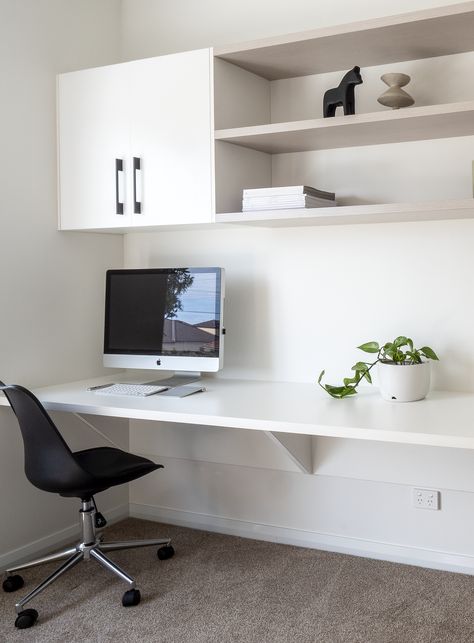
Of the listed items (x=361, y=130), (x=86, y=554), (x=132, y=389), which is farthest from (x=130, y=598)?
(x=361, y=130)

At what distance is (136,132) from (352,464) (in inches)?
63.1

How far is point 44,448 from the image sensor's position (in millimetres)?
2469

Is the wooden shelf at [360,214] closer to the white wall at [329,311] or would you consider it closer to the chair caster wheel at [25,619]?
the white wall at [329,311]

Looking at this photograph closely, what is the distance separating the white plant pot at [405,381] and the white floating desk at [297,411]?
0.11 ft

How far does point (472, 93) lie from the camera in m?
2.61

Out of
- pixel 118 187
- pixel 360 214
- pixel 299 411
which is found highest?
pixel 118 187

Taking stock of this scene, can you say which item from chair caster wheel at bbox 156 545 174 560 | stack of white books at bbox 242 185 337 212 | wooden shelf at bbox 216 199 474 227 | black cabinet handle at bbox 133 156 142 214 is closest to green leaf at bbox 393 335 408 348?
wooden shelf at bbox 216 199 474 227

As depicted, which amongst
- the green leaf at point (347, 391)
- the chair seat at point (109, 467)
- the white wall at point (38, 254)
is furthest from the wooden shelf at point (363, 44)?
the chair seat at point (109, 467)

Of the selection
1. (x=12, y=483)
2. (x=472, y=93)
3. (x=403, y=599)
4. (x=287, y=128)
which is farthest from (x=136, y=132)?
(x=403, y=599)

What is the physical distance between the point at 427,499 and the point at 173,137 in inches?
67.7

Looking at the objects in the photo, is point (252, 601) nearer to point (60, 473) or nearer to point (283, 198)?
point (60, 473)

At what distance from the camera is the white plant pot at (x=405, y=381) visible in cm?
247

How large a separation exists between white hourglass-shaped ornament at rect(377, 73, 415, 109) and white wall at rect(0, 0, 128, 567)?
140cm

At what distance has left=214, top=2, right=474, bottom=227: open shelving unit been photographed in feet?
7.67
